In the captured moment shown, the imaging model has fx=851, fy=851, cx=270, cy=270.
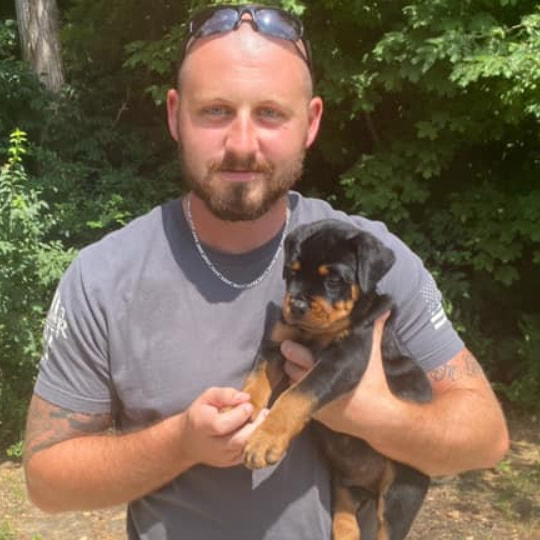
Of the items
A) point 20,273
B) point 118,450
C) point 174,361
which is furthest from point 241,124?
point 20,273

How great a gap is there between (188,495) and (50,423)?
394 millimetres

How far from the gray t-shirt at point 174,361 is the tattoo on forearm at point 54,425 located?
0.03m

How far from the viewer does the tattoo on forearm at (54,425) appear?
214 cm

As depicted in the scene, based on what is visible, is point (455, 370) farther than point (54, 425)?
Yes

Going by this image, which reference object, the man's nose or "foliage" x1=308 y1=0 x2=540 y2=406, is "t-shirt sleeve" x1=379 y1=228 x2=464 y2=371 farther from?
"foliage" x1=308 y1=0 x2=540 y2=406

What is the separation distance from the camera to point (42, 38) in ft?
31.2

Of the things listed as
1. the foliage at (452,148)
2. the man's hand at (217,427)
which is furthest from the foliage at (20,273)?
the man's hand at (217,427)

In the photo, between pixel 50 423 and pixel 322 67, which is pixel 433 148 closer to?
pixel 322 67

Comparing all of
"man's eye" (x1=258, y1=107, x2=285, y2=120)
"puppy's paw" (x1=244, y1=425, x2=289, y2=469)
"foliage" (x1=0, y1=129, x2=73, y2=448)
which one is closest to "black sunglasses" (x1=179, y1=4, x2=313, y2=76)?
"man's eye" (x1=258, y1=107, x2=285, y2=120)

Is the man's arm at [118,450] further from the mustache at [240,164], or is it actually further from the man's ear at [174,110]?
the man's ear at [174,110]

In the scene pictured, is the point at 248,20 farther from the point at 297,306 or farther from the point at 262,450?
the point at 262,450

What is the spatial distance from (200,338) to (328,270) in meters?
0.49

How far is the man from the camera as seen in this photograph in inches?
83.6

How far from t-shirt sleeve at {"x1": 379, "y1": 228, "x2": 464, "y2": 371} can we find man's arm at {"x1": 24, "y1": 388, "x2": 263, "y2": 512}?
1.84 ft
